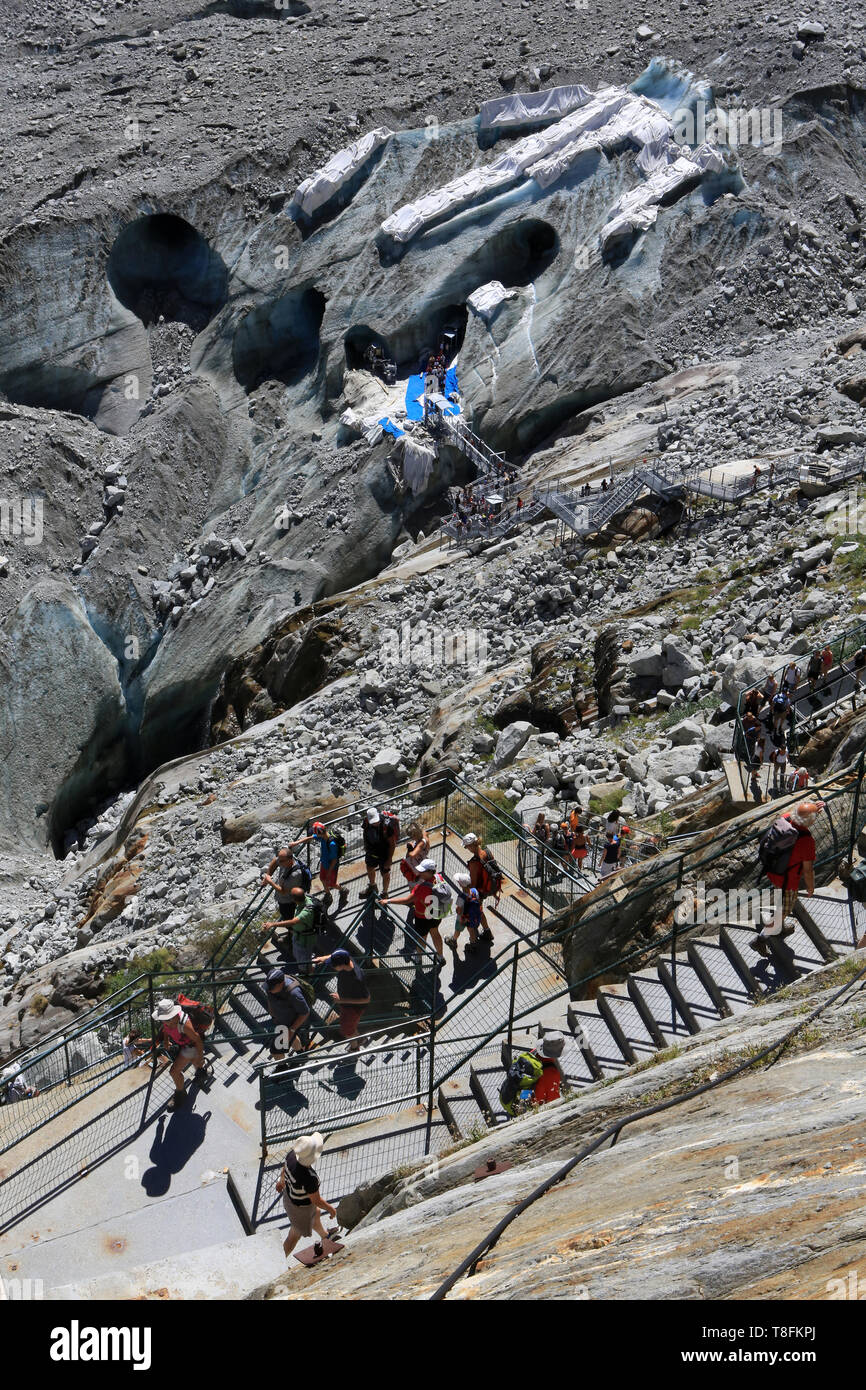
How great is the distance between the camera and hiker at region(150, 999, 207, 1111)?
431 inches

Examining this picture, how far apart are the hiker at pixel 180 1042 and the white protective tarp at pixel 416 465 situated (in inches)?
906

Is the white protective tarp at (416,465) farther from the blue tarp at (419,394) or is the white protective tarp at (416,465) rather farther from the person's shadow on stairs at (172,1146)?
the person's shadow on stairs at (172,1146)

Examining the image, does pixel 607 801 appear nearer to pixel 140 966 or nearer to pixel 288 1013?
pixel 288 1013

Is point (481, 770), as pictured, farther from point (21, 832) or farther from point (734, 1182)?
point (21, 832)

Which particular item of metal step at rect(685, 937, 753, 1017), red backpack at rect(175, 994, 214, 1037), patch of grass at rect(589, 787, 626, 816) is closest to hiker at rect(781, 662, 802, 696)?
patch of grass at rect(589, 787, 626, 816)

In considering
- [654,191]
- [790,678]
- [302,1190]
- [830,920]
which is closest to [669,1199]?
[302,1190]

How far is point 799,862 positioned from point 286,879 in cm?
529

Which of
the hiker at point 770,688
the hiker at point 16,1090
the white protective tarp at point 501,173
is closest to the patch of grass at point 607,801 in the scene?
the hiker at point 770,688

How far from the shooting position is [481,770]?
722 inches

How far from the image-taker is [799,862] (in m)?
9.84

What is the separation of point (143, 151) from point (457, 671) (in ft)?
95.3

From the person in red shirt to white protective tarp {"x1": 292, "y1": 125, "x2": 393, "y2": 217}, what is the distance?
34.9 m

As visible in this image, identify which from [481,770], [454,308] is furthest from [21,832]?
[454,308]
